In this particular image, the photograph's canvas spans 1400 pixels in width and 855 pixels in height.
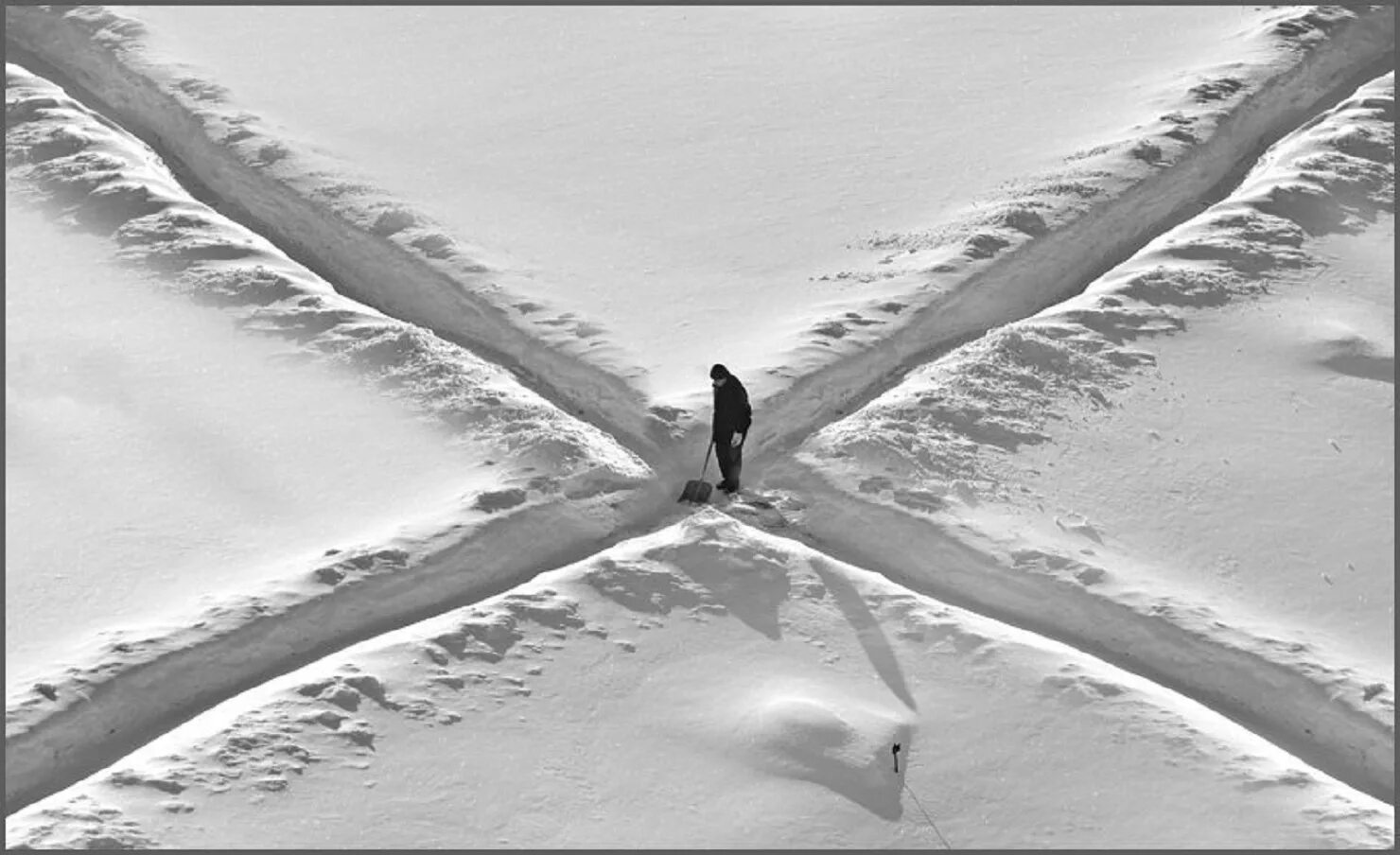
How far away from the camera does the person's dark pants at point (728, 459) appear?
21.6 m

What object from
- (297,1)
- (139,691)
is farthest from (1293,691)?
(297,1)

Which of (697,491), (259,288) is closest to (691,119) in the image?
(259,288)

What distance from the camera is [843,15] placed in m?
35.2

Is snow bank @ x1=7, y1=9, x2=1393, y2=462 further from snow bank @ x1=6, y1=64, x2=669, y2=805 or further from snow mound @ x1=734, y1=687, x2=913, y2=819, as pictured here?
snow mound @ x1=734, y1=687, x2=913, y2=819

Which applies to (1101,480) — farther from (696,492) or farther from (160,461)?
(160,461)

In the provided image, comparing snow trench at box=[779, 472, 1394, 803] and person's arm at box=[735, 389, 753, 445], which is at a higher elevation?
person's arm at box=[735, 389, 753, 445]

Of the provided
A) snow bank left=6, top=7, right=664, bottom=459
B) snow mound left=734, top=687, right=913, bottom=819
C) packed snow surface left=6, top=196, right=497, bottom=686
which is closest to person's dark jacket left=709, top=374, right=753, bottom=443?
snow bank left=6, top=7, right=664, bottom=459

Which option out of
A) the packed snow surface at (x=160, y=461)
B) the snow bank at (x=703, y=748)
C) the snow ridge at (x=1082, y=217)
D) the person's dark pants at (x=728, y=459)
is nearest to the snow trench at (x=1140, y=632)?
the snow bank at (x=703, y=748)

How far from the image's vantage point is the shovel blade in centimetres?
2166

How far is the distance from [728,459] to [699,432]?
100 centimetres

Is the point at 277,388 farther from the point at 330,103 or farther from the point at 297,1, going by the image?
the point at 297,1

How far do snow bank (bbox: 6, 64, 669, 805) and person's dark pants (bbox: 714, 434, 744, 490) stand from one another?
2.52 feet

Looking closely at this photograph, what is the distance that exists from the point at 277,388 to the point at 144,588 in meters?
4.39

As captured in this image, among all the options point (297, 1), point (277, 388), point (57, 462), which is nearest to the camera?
point (57, 462)
